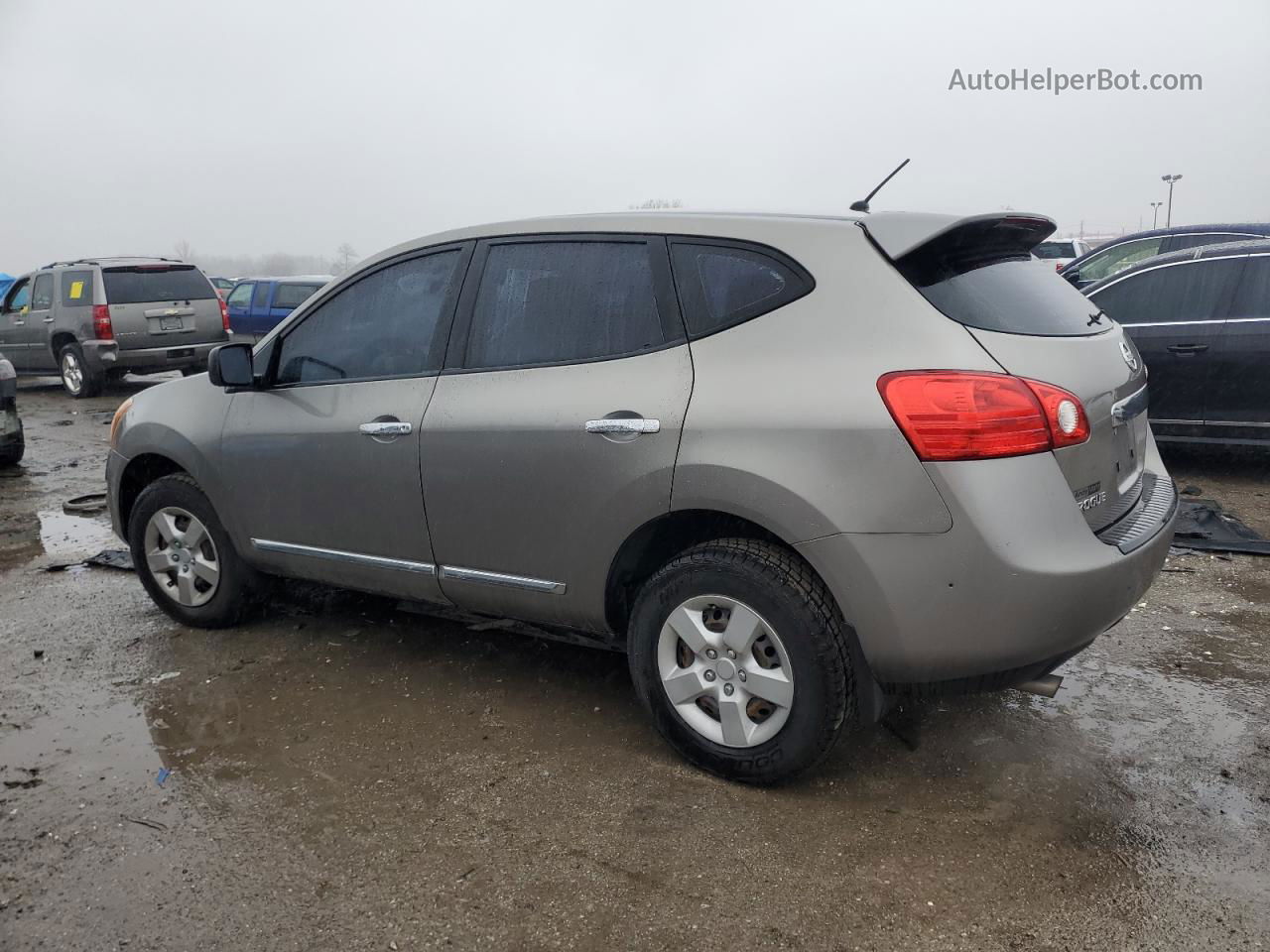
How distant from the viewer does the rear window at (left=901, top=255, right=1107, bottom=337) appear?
9.37 feet

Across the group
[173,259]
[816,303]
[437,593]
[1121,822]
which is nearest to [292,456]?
[437,593]

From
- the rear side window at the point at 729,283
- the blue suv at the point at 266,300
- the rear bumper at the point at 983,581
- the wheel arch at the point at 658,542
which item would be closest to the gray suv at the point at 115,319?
the blue suv at the point at 266,300

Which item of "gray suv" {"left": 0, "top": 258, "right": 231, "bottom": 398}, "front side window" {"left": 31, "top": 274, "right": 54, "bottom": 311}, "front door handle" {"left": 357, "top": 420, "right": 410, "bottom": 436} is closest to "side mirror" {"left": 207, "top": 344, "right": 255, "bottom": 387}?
"front door handle" {"left": 357, "top": 420, "right": 410, "bottom": 436}

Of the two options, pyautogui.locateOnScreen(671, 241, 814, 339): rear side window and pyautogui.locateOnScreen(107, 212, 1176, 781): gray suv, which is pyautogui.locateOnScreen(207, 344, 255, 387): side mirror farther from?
pyautogui.locateOnScreen(671, 241, 814, 339): rear side window

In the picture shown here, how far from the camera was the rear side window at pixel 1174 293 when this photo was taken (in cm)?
696

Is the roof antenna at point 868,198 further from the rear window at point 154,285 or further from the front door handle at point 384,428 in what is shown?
the rear window at point 154,285

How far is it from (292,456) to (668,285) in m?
1.77

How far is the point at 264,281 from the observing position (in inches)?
746

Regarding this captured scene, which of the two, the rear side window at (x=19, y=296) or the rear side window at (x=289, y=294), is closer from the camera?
the rear side window at (x=19, y=296)

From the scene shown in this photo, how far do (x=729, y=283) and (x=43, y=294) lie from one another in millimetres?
14833

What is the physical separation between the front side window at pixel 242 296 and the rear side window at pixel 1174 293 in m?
16.0

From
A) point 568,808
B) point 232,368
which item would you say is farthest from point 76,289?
point 568,808

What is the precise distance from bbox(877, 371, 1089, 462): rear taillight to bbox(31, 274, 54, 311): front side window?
15.1m

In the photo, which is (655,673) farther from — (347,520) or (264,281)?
(264,281)
